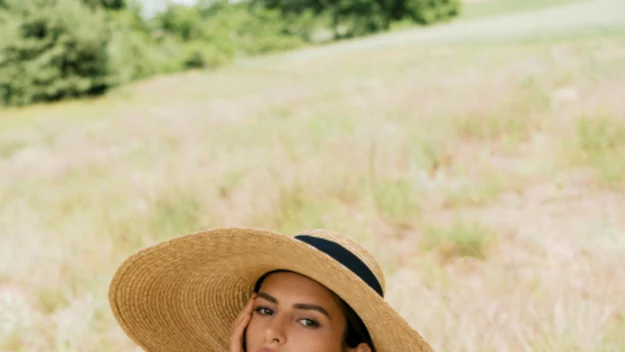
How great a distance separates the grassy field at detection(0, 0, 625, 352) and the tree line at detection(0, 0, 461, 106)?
17.8 meters

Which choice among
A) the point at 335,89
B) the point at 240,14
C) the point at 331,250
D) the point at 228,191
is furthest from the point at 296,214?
the point at 240,14

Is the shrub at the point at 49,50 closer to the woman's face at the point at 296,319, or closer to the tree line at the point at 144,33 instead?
the tree line at the point at 144,33

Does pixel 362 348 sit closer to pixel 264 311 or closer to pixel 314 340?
pixel 314 340

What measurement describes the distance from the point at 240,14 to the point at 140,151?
5670 centimetres

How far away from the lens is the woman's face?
1.82 metres

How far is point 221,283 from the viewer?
219cm

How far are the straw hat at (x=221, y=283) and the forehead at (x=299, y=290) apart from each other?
0.17 ft

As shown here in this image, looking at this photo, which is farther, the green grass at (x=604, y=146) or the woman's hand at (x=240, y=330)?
the green grass at (x=604, y=146)

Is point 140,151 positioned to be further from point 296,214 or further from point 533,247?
point 533,247

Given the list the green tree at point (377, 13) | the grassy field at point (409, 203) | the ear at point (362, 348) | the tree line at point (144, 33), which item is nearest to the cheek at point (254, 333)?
the ear at point (362, 348)

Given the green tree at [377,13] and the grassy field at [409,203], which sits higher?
the grassy field at [409,203]

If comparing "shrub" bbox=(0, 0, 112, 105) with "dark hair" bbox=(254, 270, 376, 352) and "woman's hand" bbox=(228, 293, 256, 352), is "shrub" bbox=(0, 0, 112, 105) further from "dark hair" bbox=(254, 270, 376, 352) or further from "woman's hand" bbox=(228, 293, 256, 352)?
"dark hair" bbox=(254, 270, 376, 352)

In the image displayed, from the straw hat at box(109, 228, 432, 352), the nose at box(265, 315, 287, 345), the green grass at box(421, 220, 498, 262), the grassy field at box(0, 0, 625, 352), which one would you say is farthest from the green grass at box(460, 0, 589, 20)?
the nose at box(265, 315, 287, 345)

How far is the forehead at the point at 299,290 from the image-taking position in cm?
190
